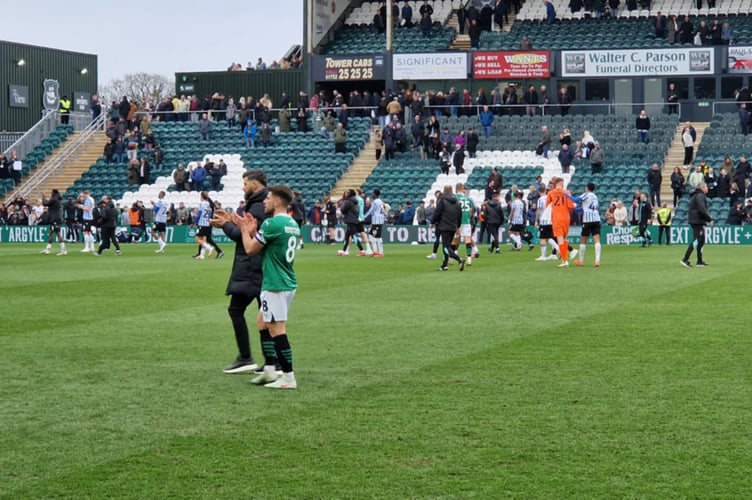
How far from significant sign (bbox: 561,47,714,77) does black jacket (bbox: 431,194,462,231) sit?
28.4 metres

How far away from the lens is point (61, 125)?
59.6 meters

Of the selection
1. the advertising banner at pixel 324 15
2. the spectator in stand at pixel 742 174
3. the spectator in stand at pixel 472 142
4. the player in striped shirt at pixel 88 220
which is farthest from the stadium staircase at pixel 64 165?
the spectator in stand at pixel 742 174

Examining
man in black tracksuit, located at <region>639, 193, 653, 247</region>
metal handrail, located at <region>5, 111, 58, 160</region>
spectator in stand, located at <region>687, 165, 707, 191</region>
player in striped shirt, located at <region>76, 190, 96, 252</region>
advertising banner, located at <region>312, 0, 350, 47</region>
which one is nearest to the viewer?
player in striped shirt, located at <region>76, 190, 96, 252</region>

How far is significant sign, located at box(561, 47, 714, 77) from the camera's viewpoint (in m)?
52.7

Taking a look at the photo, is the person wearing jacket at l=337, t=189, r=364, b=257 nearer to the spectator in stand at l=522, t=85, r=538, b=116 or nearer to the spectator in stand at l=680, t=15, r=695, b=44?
the spectator in stand at l=522, t=85, r=538, b=116

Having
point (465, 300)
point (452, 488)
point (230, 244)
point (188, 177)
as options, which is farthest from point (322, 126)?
point (452, 488)

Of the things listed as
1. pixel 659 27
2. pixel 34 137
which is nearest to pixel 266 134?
pixel 34 137

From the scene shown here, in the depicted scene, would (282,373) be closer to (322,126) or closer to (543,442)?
(543,442)

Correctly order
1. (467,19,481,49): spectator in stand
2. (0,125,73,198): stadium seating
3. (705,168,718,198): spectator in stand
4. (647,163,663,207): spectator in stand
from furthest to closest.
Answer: (467,19,481,49): spectator in stand
(0,125,73,198): stadium seating
(647,163,663,207): spectator in stand
(705,168,718,198): spectator in stand

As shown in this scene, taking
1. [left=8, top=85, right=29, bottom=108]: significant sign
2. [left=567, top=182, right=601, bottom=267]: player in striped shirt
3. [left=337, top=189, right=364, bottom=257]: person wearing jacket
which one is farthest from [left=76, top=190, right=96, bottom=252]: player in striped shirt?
[left=8, top=85, right=29, bottom=108]: significant sign

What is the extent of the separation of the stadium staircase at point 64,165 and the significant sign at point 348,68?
10.4m

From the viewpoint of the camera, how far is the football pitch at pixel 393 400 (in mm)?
7473

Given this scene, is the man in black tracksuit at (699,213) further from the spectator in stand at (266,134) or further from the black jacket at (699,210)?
the spectator in stand at (266,134)

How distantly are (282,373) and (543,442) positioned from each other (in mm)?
3192
